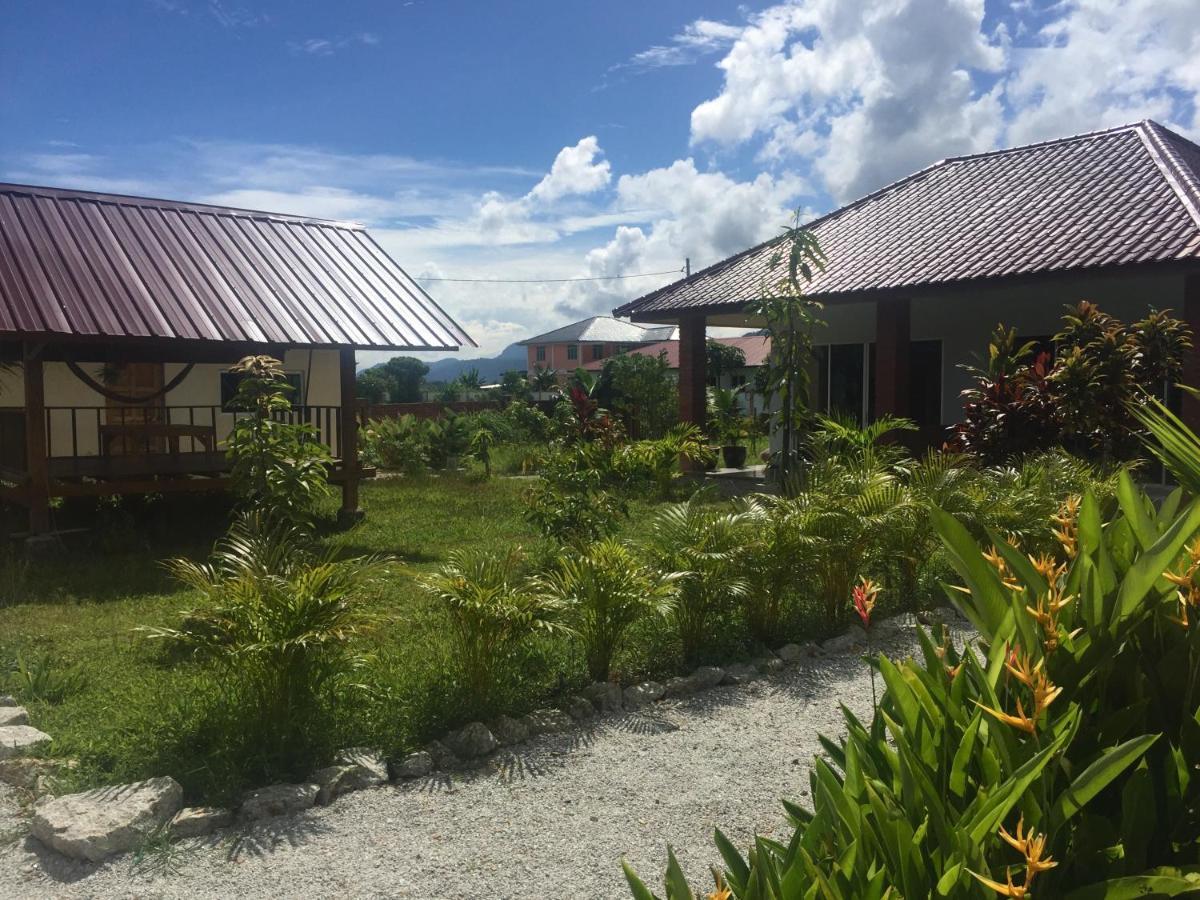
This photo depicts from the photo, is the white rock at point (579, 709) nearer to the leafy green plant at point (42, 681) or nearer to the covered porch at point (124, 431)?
the leafy green plant at point (42, 681)

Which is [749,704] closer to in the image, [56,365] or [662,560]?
[662,560]

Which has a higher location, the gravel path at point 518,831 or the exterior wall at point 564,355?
the exterior wall at point 564,355

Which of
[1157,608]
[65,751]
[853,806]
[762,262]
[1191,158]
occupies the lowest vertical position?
[65,751]

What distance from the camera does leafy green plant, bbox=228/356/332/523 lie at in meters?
8.50

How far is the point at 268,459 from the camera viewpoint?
28.2 feet

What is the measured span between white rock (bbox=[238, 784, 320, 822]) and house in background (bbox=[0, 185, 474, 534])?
22.3 feet

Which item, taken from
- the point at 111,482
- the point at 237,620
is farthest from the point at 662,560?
the point at 111,482

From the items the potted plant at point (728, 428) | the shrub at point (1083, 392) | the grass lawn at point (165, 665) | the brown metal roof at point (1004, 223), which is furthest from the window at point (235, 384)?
the shrub at point (1083, 392)

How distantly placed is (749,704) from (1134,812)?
12.7ft

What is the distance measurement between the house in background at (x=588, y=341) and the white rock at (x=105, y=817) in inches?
2172

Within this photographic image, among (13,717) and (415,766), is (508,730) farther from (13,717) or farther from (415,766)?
(13,717)

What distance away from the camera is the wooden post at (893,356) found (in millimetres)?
14320

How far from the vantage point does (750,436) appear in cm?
2456

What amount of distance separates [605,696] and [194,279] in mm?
8896
